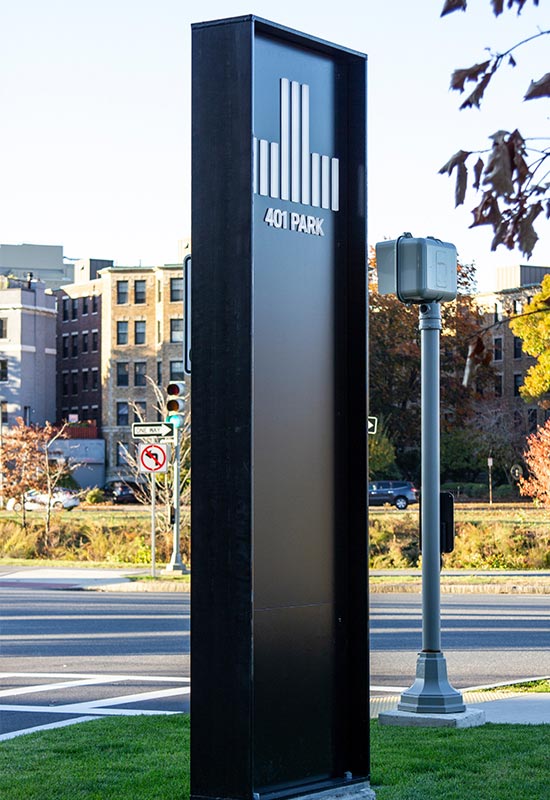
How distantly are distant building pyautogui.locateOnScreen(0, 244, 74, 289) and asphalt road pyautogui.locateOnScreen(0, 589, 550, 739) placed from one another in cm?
9293

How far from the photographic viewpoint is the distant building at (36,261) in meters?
116

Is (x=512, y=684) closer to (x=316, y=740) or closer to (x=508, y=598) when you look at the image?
(x=316, y=740)

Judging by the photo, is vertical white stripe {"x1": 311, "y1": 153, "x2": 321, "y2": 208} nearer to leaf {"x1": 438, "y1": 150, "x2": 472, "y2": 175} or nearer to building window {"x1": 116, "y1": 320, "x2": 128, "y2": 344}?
leaf {"x1": 438, "y1": 150, "x2": 472, "y2": 175}

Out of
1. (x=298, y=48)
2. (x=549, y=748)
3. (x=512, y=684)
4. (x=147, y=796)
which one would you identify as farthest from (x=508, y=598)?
(x=298, y=48)

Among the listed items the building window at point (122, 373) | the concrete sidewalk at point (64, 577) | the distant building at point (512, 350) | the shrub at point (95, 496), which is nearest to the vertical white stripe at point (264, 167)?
the concrete sidewalk at point (64, 577)

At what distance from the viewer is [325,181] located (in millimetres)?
6652

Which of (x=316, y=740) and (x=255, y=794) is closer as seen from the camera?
(x=255, y=794)

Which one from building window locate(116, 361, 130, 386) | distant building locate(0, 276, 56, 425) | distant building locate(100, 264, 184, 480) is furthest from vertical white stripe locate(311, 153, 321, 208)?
distant building locate(0, 276, 56, 425)

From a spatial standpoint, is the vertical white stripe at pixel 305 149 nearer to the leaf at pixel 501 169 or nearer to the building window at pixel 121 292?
the leaf at pixel 501 169

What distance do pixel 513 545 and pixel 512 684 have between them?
2130cm

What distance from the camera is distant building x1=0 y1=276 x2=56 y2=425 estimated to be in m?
89.6

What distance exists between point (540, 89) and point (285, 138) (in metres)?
2.23

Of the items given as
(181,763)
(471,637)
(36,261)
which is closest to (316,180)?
(181,763)

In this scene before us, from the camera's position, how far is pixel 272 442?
20.4 ft
